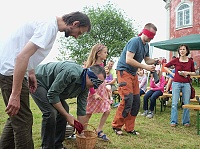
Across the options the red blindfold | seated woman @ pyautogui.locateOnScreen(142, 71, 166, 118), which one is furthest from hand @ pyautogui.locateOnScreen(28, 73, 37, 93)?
seated woman @ pyautogui.locateOnScreen(142, 71, 166, 118)

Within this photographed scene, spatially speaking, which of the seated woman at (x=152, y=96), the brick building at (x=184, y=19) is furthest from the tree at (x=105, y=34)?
the seated woman at (x=152, y=96)

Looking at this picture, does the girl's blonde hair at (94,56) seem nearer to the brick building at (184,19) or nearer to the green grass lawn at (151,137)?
the green grass lawn at (151,137)

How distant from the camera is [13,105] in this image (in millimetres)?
1935

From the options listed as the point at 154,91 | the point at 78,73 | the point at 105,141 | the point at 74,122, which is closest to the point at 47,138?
the point at 74,122

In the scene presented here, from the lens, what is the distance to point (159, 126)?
501 centimetres

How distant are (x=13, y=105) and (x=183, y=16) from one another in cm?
1990

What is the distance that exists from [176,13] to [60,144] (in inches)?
756

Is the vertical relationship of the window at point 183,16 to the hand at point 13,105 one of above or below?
above

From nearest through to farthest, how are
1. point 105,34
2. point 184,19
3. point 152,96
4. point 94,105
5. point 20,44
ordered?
point 20,44
point 94,105
point 152,96
point 184,19
point 105,34

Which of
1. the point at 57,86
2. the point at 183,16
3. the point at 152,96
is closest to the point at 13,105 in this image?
the point at 57,86

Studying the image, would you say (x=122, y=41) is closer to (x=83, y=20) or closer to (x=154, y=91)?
(x=154, y=91)

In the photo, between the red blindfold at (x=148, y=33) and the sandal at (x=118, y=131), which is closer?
the red blindfold at (x=148, y=33)

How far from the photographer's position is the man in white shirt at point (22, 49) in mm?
1937

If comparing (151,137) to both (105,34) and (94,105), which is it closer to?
(94,105)
